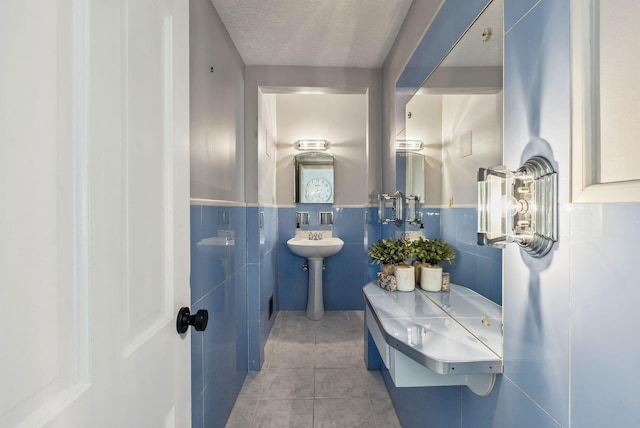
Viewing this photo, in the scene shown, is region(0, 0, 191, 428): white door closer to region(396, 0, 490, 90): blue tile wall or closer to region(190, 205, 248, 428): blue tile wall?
region(190, 205, 248, 428): blue tile wall

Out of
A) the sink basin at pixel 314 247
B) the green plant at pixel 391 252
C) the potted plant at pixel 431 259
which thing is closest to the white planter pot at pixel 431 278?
the potted plant at pixel 431 259

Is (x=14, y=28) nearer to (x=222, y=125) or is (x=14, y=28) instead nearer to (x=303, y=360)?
(x=222, y=125)

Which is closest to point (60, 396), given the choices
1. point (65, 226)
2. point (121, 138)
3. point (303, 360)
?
point (65, 226)

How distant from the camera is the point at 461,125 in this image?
1.07 meters

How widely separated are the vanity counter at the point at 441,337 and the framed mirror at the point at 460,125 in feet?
0.26

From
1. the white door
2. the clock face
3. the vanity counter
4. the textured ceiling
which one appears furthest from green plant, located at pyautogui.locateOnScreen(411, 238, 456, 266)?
the clock face

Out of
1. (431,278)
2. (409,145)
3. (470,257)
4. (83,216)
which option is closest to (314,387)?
(431,278)

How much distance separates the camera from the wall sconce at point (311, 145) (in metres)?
3.24

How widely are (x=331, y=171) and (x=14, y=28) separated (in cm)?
298

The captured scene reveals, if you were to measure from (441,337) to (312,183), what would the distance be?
2500 millimetres

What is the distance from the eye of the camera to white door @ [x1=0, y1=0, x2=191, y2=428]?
0.34 m

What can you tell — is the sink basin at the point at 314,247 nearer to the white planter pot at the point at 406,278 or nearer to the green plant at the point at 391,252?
the green plant at the point at 391,252

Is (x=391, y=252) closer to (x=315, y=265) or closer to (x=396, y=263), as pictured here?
(x=396, y=263)

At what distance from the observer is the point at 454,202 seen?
3.73 feet
